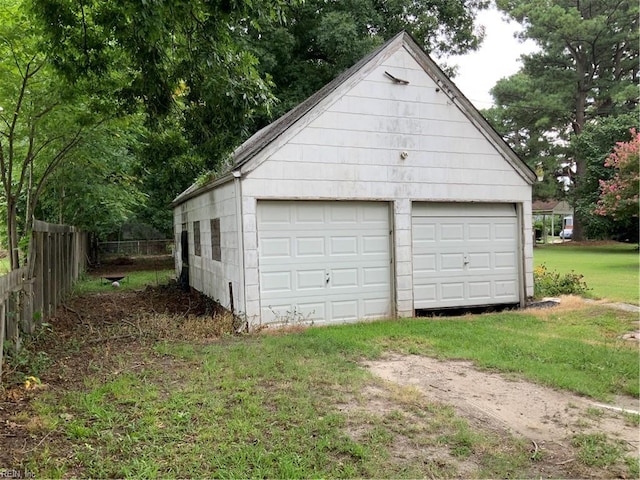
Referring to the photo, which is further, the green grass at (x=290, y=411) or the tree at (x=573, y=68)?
the tree at (x=573, y=68)

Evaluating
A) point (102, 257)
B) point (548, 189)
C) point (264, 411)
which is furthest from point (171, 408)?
point (548, 189)

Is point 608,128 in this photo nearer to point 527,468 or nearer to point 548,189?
point 548,189

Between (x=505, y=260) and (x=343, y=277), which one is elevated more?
(x=505, y=260)

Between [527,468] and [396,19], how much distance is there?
71.3ft

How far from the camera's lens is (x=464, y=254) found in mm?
10031

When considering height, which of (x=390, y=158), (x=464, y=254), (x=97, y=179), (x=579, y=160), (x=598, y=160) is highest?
(x=579, y=160)

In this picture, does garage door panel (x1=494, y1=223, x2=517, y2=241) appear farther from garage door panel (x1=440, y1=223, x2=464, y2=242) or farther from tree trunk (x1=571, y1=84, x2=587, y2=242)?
tree trunk (x1=571, y1=84, x2=587, y2=242)

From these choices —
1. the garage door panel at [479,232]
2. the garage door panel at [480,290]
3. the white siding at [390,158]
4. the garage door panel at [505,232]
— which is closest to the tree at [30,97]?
the white siding at [390,158]

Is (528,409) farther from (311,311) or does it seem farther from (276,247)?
(276,247)

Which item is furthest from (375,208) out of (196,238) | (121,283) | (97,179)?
(121,283)

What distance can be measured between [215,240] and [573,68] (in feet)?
119

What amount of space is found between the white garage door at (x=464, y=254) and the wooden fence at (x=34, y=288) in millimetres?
6643

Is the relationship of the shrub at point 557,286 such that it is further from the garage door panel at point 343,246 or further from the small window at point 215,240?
the small window at point 215,240

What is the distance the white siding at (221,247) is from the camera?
838cm
